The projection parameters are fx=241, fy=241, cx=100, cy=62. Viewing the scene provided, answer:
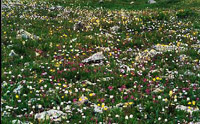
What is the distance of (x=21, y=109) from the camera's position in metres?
5.65

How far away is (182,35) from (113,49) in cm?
448

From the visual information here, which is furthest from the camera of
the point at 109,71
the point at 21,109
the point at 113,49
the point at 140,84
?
the point at 113,49

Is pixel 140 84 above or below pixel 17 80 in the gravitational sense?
below

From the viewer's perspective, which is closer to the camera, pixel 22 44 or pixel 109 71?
pixel 109 71

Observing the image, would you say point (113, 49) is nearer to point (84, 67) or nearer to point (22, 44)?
point (84, 67)

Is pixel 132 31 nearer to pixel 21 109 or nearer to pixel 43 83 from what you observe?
pixel 43 83

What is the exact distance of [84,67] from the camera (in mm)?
8523

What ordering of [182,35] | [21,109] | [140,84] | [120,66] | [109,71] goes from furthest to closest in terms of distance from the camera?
[182,35]
[120,66]
[109,71]
[140,84]
[21,109]

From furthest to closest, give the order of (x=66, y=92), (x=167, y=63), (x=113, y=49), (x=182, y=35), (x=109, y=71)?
(x=182, y=35) → (x=113, y=49) → (x=167, y=63) → (x=109, y=71) → (x=66, y=92)

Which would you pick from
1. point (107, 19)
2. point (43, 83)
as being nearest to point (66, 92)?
point (43, 83)

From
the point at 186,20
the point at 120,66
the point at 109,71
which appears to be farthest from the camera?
the point at 186,20

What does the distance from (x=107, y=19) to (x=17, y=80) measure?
378 inches

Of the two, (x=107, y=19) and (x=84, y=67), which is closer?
(x=84, y=67)

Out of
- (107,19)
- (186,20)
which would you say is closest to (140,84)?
(107,19)
